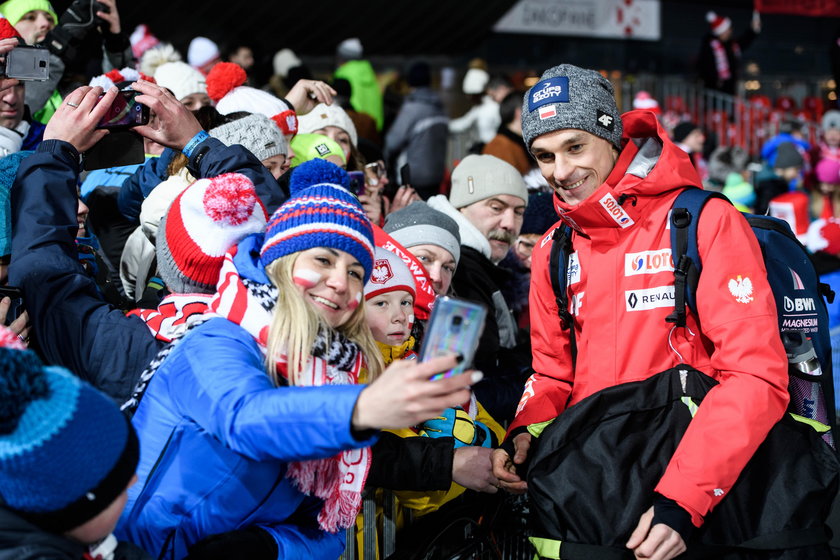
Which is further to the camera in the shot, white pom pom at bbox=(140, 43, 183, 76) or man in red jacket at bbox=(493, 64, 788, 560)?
white pom pom at bbox=(140, 43, 183, 76)

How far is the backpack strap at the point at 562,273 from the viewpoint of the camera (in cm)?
328

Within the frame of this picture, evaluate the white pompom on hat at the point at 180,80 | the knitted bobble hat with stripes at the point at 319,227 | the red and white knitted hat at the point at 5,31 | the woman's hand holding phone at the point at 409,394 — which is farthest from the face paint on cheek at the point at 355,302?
the white pompom on hat at the point at 180,80

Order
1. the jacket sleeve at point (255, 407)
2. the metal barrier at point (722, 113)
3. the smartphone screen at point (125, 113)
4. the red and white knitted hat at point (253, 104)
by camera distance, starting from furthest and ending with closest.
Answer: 1. the metal barrier at point (722, 113)
2. the red and white knitted hat at point (253, 104)
3. the smartphone screen at point (125, 113)
4. the jacket sleeve at point (255, 407)

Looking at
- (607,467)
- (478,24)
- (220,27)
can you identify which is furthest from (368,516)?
(478,24)

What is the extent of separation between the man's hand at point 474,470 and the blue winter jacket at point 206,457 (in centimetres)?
65

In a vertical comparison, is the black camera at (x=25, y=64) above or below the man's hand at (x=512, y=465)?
above

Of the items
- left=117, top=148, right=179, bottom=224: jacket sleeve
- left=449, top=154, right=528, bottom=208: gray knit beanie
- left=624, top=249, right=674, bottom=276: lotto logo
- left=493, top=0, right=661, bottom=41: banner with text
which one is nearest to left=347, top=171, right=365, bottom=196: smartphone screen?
left=449, top=154, right=528, bottom=208: gray knit beanie

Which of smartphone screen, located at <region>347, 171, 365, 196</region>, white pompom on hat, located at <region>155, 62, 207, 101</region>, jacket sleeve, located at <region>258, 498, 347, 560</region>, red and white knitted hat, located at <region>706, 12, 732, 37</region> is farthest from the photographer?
red and white knitted hat, located at <region>706, 12, 732, 37</region>

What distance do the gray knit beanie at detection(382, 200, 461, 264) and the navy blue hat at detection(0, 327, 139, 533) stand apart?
2.37m

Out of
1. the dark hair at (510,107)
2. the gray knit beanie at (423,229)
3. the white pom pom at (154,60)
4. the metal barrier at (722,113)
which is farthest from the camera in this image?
the metal barrier at (722,113)

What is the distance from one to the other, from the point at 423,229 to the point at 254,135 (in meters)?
0.82

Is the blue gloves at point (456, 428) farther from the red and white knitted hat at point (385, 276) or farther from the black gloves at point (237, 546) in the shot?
the black gloves at point (237, 546)

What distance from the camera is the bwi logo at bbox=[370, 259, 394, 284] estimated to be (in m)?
3.51

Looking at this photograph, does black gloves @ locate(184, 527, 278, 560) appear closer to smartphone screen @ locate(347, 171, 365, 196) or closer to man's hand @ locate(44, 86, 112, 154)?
man's hand @ locate(44, 86, 112, 154)
